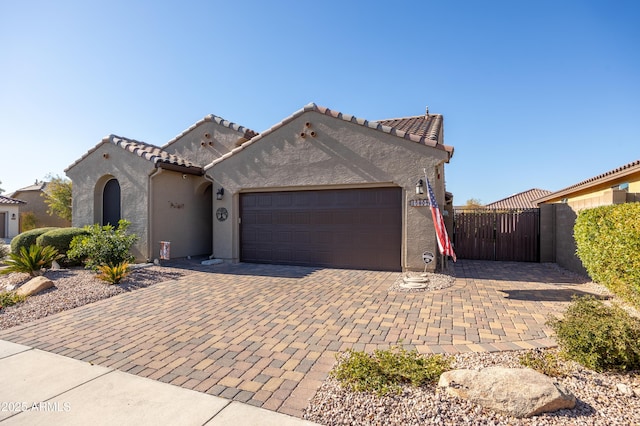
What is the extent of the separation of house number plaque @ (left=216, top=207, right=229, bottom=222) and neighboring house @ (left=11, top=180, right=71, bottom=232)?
81.9 ft

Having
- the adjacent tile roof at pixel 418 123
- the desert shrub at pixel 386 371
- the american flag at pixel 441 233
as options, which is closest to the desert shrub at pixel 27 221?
the adjacent tile roof at pixel 418 123

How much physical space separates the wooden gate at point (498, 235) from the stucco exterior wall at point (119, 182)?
1212 centimetres

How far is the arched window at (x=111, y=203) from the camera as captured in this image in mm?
12336

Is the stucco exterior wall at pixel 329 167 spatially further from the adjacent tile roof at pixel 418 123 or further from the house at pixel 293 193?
the adjacent tile roof at pixel 418 123

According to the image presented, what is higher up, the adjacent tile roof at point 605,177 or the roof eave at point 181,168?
the roof eave at point 181,168

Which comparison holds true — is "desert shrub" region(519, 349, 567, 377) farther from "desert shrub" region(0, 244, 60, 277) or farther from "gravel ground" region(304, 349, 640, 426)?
"desert shrub" region(0, 244, 60, 277)

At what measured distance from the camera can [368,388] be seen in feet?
10.1

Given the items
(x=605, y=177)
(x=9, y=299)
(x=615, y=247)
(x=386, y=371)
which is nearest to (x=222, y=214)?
(x=9, y=299)

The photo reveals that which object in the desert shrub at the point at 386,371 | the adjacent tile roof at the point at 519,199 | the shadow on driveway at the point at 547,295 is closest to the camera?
the desert shrub at the point at 386,371

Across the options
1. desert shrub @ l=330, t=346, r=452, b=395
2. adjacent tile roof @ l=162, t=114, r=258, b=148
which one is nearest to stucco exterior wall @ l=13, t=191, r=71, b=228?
adjacent tile roof @ l=162, t=114, r=258, b=148

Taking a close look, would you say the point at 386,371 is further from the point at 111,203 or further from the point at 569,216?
the point at 111,203

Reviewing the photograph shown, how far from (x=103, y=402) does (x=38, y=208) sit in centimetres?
3796

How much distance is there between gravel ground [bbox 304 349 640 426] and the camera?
8.73ft

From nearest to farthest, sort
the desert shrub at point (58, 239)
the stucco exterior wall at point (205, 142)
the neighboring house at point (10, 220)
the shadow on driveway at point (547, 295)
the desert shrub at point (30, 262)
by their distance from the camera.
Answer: the shadow on driveway at point (547, 295), the desert shrub at point (30, 262), the desert shrub at point (58, 239), the stucco exterior wall at point (205, 142), the neighboring house at point (10, 220)
